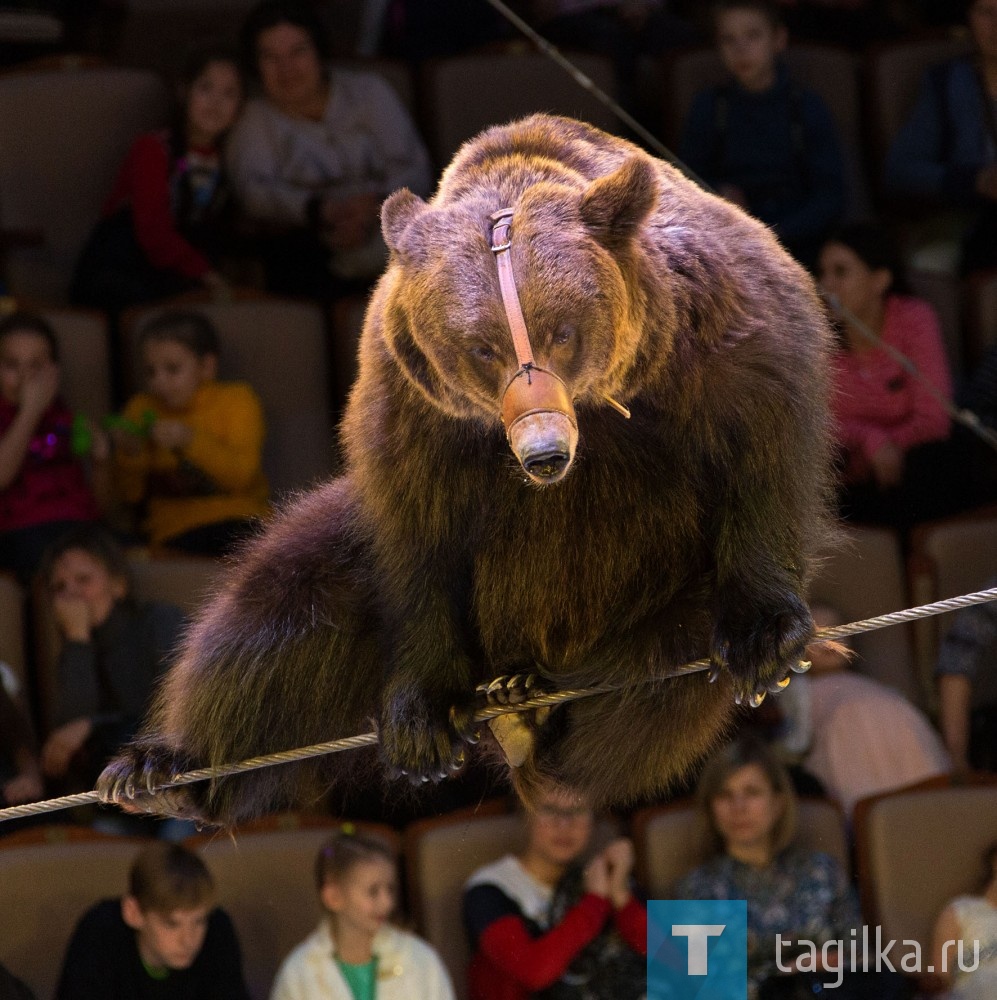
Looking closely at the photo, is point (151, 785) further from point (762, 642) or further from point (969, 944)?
point (969, 944)

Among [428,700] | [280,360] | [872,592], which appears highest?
[280,360]

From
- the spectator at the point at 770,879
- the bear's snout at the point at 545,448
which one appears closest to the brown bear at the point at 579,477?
the bear's snout at the point at 545,448

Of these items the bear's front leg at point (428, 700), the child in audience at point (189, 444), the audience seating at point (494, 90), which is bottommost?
the bear's front leg at point (428, 700)

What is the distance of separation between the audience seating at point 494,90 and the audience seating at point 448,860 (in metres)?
2.20

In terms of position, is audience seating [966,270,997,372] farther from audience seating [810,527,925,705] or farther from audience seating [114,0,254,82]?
audience seating [114,0,254,82]

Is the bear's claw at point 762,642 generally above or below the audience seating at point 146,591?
below

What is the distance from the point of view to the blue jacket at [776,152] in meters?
5.14

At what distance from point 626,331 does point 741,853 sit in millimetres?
2069

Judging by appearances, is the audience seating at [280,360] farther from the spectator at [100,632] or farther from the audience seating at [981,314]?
the audience seating at [981,314]

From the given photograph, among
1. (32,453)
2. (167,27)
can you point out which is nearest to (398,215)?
(32,453)

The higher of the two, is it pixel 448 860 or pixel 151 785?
pixel 151 785

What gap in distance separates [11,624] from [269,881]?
3.12 ft

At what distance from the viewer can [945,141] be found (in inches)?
222

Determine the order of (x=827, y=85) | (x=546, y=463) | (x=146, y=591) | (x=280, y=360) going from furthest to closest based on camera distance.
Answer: (x=827, y=85) < (x=280, y=360) < (x=146, y=591) < (x=546, y=463)
